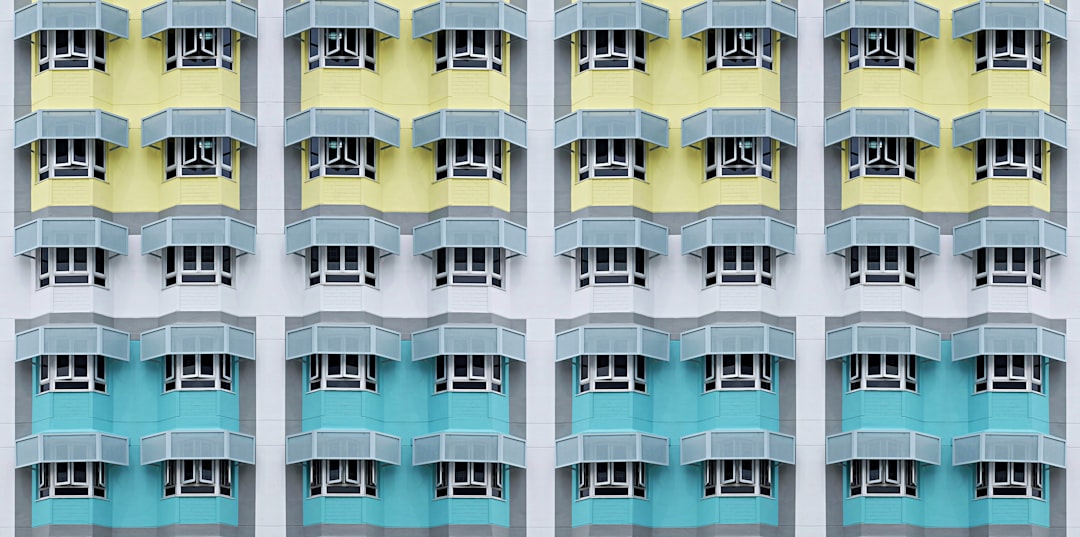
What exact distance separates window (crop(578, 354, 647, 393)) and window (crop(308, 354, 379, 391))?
7651 mm

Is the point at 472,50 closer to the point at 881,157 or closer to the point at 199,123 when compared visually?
the point at 199,123

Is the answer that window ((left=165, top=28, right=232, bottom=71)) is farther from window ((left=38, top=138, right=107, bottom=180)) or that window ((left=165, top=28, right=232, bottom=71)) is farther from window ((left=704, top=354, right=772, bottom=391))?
window ((left=704, top=354, right=772, bottom=391))

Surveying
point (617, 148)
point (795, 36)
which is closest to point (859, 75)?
point (795, 36)

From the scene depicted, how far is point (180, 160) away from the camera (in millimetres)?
77062

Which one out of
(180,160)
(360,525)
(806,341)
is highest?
(180,160)

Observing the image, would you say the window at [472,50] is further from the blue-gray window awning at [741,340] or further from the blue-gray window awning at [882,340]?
the blue-gray window awning at [882,340]

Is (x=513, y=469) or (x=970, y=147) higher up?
(x=970, y=147)

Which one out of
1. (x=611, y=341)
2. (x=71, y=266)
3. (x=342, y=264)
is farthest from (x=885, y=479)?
(x=71, y=266)

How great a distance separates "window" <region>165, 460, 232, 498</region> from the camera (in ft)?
246

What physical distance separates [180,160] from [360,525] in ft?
48.0

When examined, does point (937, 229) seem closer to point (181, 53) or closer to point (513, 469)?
point (513, 469)

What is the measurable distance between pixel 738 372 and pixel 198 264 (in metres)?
19.6

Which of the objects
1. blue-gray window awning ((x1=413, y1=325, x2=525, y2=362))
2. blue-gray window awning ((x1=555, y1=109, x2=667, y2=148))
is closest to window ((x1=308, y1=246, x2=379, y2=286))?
blue-gray window awning ((x1=413, y1=325, x2=525, y2=362))

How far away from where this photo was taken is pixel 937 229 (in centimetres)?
7675
